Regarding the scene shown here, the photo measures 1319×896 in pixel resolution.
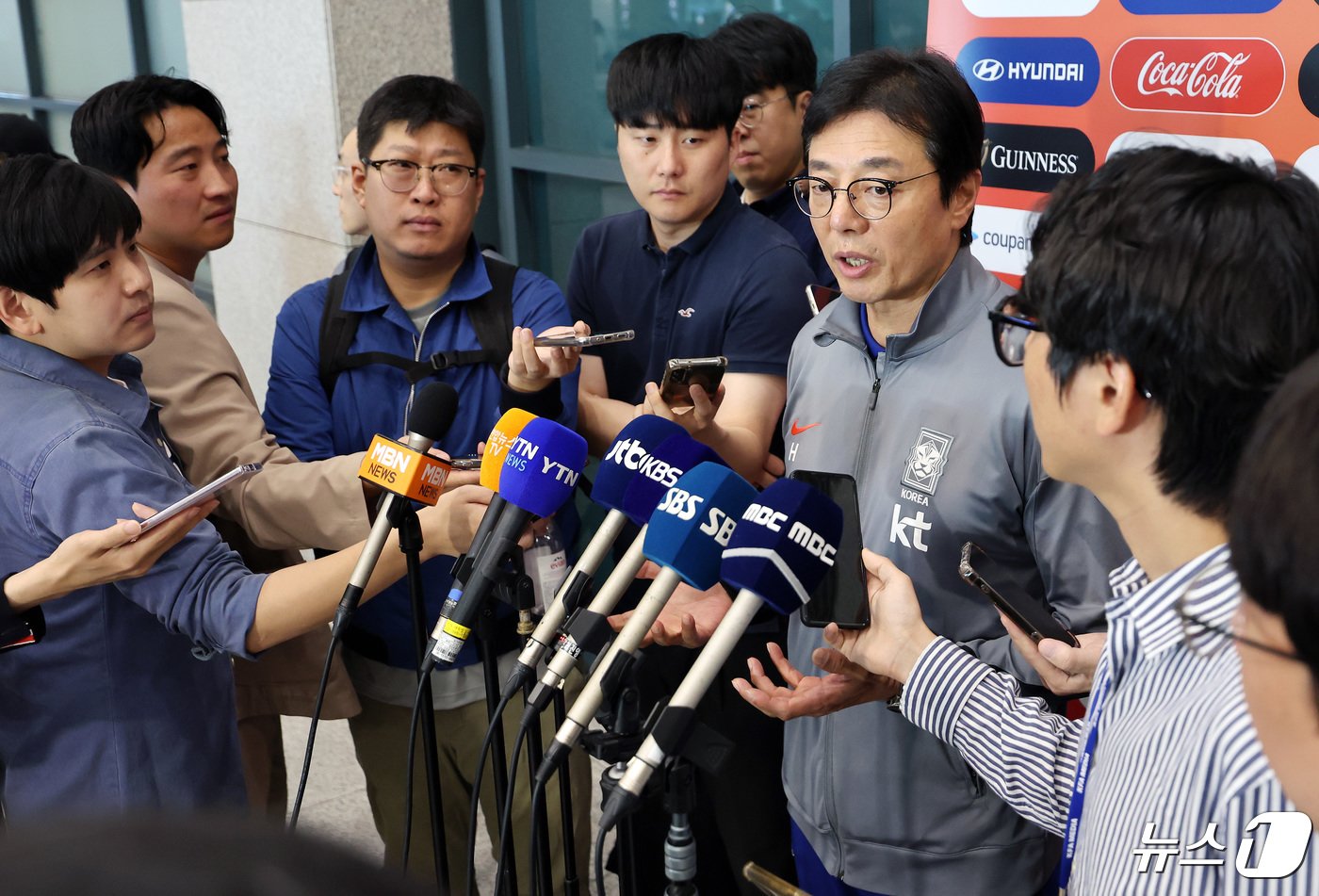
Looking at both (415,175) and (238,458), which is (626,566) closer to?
(238,458)

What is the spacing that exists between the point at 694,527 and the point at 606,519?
13cm

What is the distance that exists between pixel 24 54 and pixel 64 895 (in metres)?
8.65

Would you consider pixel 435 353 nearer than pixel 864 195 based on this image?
No

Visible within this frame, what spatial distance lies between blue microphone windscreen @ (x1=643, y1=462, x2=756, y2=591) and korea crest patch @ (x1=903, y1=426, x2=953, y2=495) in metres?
0.48

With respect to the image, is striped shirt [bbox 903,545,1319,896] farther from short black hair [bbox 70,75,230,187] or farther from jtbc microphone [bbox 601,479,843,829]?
short black hair [bbox 70,75,230,187]

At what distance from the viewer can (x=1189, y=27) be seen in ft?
6.54

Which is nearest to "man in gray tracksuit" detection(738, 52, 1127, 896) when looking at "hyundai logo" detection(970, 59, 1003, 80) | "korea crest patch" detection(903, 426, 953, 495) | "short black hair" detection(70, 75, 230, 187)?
"korea crest patch" detection(903, 426, 953, 495)

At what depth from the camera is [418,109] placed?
2.32 meters

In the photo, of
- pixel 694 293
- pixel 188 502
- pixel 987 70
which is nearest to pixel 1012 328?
pixel 188 502

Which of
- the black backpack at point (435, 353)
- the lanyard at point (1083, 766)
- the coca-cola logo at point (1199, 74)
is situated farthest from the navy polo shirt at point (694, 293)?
the lanyard at point (1083, 766)

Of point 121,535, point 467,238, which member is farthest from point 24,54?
point 121,535

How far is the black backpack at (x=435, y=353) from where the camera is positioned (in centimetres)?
220

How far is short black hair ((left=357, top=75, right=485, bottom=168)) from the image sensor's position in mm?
2322

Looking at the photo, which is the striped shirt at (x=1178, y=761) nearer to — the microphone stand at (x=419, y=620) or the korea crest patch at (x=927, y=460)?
the korea crest patch at (x=927, y=460)
